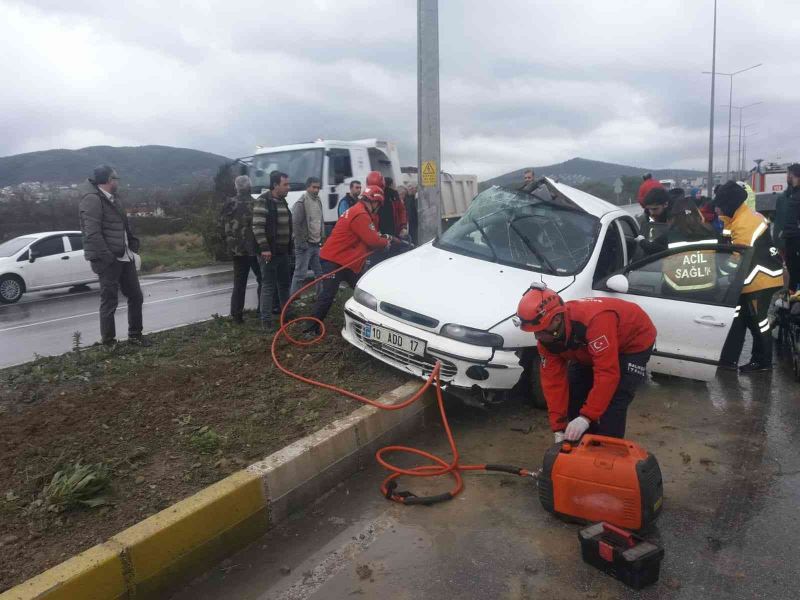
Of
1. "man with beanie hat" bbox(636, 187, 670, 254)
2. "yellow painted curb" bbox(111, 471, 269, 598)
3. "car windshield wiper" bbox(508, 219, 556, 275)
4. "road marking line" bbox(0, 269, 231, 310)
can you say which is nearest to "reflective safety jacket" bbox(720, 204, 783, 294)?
"man with beanie hat" bbox(636, 187, 670, 254)

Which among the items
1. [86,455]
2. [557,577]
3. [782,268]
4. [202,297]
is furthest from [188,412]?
[202,297]

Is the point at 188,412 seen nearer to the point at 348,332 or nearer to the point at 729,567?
the point at 348,332

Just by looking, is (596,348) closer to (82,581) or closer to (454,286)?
(454,286)

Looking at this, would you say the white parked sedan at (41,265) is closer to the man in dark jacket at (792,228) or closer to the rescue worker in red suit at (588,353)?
the rescue worker in red suit at (588,353)

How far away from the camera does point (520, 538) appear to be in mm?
3297

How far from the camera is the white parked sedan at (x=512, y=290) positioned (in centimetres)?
460

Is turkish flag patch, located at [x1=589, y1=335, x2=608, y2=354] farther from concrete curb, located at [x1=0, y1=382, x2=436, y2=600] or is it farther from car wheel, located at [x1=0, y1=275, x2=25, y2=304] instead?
car wheel, located at [x1=0, y1=275, x2=25, y2=304]

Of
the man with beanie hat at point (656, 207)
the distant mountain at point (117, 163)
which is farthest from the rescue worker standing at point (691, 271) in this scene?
the distant mountain at point (117, 163)

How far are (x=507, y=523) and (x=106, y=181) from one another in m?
4.81

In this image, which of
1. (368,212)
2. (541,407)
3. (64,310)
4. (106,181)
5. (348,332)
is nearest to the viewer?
(541,407)

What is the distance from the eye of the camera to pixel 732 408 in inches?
205

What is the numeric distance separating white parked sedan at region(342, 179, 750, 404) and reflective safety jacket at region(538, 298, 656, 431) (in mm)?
948

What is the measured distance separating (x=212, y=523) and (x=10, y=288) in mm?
12023

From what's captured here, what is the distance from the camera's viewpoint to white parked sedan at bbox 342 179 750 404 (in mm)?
4598
